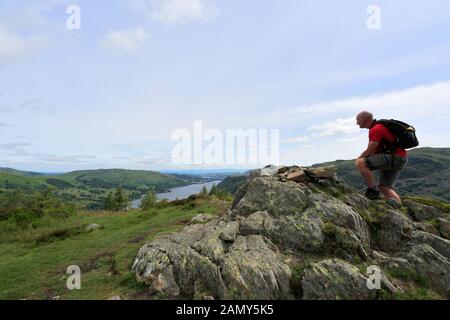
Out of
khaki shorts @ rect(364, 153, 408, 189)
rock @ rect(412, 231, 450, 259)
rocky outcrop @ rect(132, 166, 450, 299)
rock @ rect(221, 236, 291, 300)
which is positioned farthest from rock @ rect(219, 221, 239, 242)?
rock @ rect(412, 231, 450, 259)

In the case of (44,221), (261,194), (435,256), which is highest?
(261,194)

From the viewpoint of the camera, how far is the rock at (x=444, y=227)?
14073mm

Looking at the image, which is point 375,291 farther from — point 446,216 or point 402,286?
point 446,216

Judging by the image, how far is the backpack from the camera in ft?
41.6

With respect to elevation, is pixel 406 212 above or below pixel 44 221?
above

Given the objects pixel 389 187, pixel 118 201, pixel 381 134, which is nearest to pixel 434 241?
pixel 389 187

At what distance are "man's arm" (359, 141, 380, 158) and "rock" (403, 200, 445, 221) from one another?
520 centimetres

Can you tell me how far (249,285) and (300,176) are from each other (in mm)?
7907

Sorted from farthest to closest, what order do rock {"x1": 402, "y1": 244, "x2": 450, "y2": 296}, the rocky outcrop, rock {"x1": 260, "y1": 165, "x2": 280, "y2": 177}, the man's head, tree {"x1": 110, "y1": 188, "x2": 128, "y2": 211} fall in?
tree {"x1": 110, "y1": 188, "x2": 128, "y2": 211} < rock {"x1": 260, "y1": 165, "x2": 280, "y2": 177} < the man's head < rock {"x1": 402, "y1": 244, "x2": 450, "y2": 296} < the rocky outcrop

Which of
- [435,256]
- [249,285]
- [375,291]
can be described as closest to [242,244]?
[249,285]

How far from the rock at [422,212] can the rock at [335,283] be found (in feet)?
25.5

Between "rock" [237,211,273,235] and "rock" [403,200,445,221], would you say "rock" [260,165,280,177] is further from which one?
"rock" [403,200,445,221]

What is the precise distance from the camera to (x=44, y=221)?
30.3m
